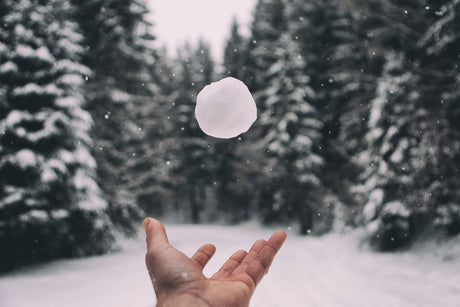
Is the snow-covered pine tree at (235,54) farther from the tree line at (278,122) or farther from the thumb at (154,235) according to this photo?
the thumb at (154,235)

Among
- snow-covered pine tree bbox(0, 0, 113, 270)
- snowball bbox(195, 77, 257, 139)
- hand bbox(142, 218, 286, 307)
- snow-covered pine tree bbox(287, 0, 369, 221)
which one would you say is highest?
snow-covered pine tree bbox(287, 0, 369, 221)

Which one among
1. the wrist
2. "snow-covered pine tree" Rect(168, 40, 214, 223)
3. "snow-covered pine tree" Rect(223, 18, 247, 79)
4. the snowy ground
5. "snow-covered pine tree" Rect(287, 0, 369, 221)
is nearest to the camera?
the wrist

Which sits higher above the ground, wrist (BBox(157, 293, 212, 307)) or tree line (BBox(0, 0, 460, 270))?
tree line (BBox(0, 0, 460, 270))

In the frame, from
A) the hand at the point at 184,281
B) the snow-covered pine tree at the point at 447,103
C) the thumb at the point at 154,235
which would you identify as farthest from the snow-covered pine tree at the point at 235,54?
the hand at the point at 184,281

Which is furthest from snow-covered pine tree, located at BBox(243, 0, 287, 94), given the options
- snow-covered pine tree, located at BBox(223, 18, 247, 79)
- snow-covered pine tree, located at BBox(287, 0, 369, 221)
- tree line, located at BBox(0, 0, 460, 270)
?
snow-covered pine tree, located at BBox(287, 0, 369, 221)

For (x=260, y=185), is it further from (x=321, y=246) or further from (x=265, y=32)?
(x=265, y=32)

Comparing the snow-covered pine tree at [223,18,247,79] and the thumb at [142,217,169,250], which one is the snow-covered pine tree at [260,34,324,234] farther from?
the thumb at [142,217,169,250]
